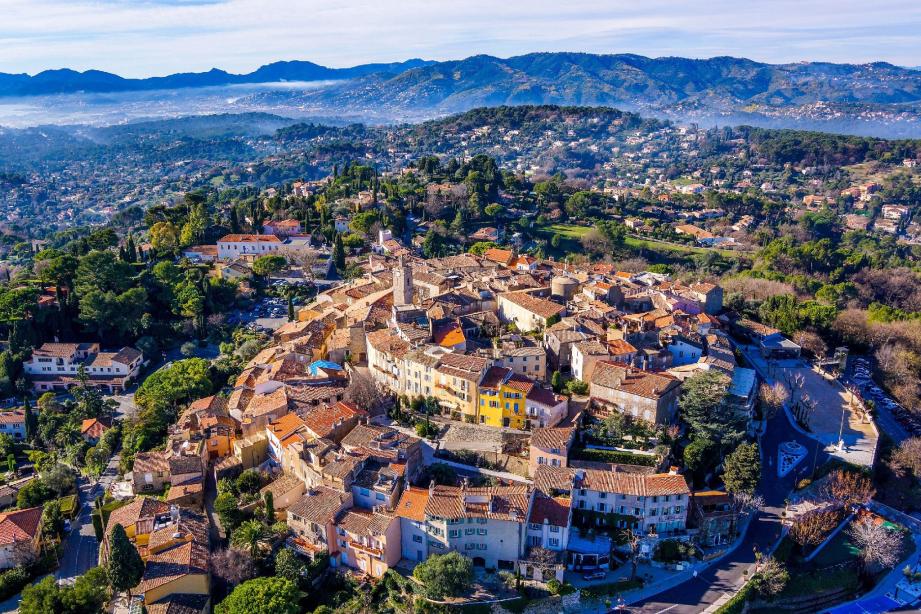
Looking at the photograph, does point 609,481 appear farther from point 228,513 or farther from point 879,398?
point 879,398

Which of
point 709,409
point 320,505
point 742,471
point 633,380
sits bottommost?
point 320,505

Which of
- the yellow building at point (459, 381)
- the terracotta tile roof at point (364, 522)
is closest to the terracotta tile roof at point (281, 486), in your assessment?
the terracotta tile roof at point (364, 522)

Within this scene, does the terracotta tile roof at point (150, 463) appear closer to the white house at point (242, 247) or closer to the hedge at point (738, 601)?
the hedge at point (738, 601)

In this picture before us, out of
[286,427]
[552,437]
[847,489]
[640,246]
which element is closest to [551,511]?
[552,437]

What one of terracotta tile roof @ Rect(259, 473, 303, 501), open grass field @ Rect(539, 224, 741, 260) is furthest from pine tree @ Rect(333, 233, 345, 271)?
terracotta tile roof @ Rect(259, 473, 303, 501)

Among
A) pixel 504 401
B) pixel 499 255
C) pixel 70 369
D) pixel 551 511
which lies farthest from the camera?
pixel 499 255
